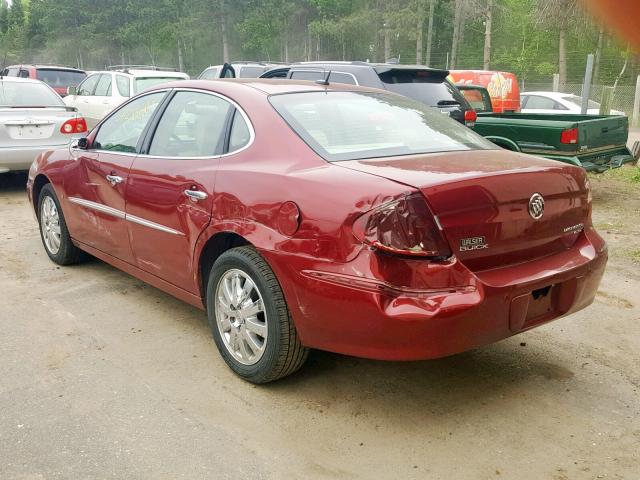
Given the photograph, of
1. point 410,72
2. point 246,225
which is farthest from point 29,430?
point 410,72

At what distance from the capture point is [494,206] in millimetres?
2871

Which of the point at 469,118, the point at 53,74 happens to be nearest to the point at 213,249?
the point at 469,118

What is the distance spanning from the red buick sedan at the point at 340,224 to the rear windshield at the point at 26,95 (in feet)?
17.1

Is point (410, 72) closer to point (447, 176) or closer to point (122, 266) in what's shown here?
point (122, 266)

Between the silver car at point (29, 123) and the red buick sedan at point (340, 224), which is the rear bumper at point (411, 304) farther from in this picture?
the silver car at point (29, 123)

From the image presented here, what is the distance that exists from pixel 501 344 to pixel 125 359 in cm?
219

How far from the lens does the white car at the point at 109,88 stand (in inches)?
477

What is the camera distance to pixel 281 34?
55938 mm

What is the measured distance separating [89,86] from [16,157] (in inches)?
230

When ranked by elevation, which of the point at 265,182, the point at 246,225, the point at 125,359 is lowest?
the point at 125,359

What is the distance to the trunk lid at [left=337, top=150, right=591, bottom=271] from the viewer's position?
278 cm

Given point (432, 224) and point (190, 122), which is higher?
point (190, 122)

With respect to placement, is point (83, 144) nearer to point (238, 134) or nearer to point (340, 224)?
point (238, 134)

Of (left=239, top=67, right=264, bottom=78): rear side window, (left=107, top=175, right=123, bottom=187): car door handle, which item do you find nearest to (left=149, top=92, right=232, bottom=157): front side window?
(left=107, top=175, right=123, bottom=187): car door handle
